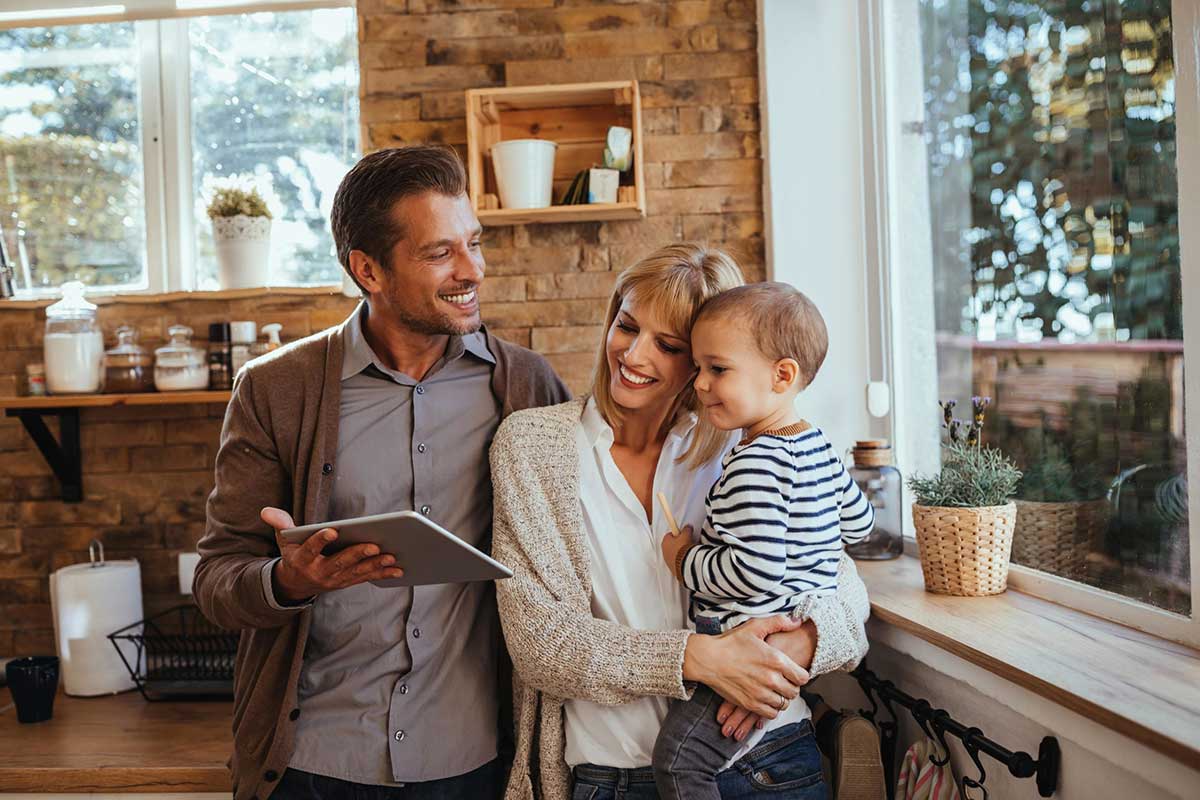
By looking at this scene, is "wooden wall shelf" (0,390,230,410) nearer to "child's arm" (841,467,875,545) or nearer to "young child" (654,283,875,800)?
"young child" (654,283,875,800)

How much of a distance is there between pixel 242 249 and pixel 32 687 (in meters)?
1.19

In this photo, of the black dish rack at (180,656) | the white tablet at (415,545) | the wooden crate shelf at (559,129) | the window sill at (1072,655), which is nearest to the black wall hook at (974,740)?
the window sill at (1072,655)

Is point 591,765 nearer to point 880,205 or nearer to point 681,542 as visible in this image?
point 681,542

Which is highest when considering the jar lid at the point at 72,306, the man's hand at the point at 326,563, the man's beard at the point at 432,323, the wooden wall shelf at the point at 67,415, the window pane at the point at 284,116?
the window pane at the point at 284,116

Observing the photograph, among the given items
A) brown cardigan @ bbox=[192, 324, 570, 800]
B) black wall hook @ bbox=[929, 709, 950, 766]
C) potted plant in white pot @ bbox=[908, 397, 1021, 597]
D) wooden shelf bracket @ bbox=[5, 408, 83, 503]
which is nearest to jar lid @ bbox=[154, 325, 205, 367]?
wooden shelf bracket @ bbox=[5, 408, 83, 503]

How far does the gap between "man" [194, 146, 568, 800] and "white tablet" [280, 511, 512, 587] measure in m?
0.27

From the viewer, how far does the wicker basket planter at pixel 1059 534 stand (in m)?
1.61

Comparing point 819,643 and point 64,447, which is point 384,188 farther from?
point 64,447

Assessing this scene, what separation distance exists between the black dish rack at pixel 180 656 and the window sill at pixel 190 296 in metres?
0.83

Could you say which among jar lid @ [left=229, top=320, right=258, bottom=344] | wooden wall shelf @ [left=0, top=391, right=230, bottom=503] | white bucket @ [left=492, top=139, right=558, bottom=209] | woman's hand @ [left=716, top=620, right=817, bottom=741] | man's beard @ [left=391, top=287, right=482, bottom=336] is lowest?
woman's hand @ [left=716, top=620, right=817, bottom=741]

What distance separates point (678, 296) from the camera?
154 centimetres

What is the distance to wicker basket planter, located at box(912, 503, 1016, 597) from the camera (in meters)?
1.66

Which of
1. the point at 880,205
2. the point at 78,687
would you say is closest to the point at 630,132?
the point at 880,205

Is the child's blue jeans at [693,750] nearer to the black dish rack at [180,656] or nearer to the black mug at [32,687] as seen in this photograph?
the black dish rack at [180,656]
